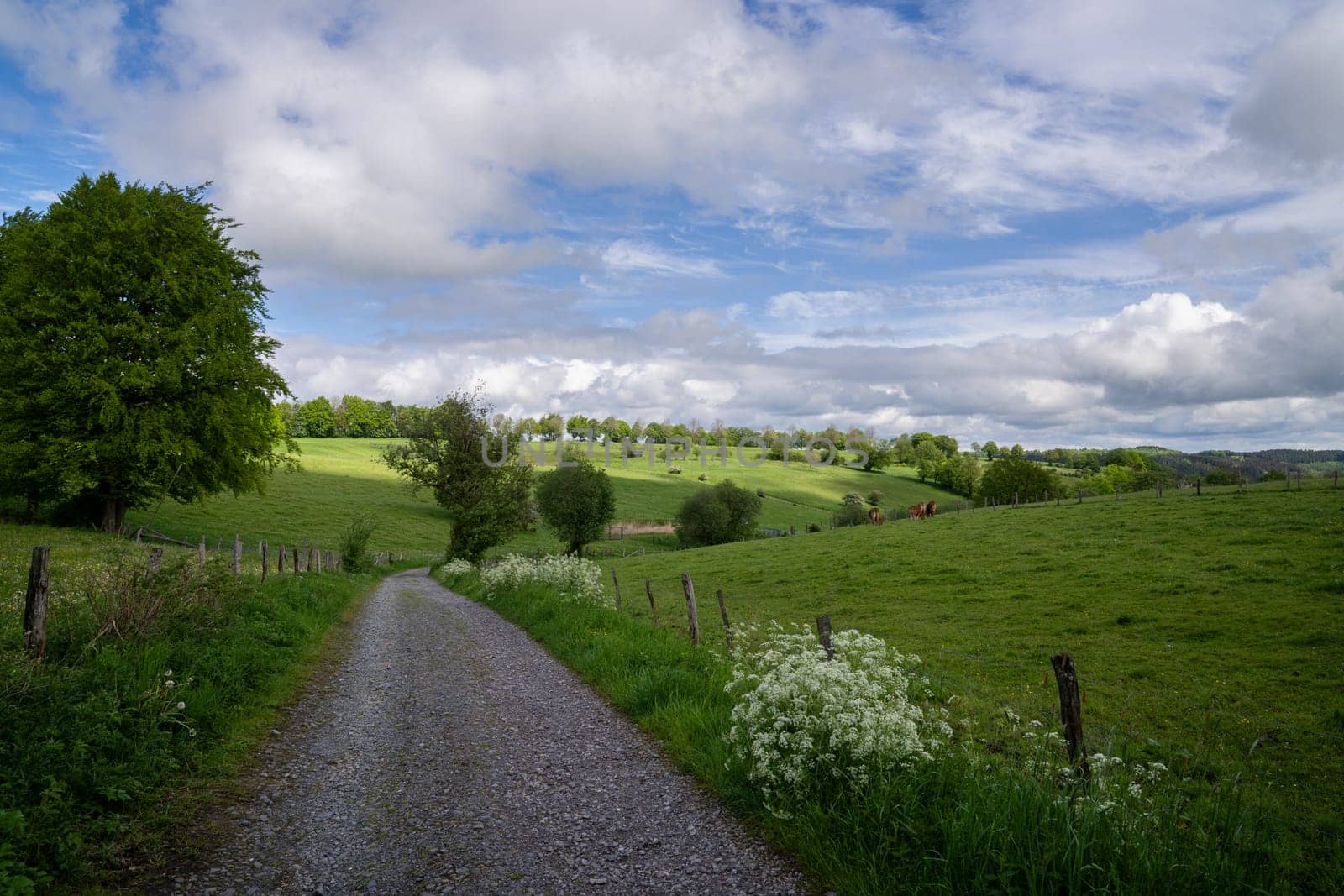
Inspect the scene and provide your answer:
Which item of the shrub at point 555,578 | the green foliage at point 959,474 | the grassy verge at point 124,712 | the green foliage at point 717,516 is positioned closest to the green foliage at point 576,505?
the green foliage at point 717,516

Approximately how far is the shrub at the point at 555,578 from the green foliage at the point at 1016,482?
63316 millimetres

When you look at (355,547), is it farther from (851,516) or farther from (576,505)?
(851,516)

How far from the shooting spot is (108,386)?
26203mm

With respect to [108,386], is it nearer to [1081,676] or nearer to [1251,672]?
[1081,676]

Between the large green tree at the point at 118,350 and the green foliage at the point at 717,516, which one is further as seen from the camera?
the green foliage at the point at 717,516

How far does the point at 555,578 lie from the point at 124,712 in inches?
569

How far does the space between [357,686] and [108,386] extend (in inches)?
921

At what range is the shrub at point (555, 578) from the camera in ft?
61.6

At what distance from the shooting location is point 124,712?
6.56m

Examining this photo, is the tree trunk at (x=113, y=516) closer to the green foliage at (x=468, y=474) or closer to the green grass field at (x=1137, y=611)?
the green foliage at (x=468, y=474)

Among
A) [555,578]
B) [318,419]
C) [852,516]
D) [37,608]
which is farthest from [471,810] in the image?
[318,419]

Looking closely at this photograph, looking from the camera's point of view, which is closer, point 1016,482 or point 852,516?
point 852,516

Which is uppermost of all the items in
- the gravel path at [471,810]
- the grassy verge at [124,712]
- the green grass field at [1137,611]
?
the grassy verge at [124,712]

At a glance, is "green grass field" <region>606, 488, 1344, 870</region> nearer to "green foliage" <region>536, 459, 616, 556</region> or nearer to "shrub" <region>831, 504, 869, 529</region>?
"green foliage" <region>536, 459, 616, 556</region>
